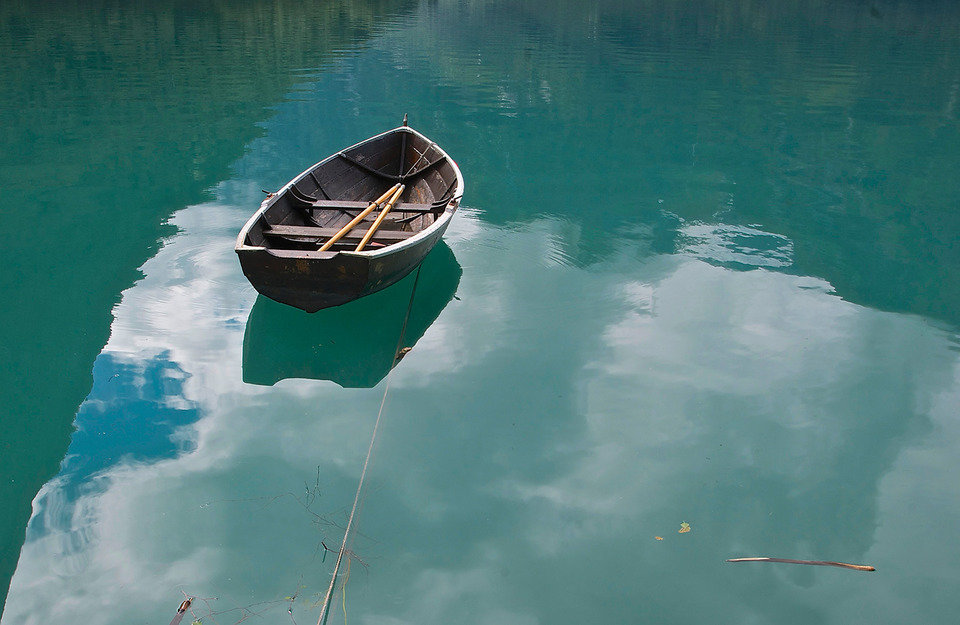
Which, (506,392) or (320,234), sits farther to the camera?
(320,234)

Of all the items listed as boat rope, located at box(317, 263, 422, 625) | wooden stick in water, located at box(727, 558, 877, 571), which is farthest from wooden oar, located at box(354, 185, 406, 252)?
wooden stick in water, located at box(727, 558, 877, 571)

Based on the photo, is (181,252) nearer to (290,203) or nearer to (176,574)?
(290,203)

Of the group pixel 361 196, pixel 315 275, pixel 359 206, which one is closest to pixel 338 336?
pixel 315 275

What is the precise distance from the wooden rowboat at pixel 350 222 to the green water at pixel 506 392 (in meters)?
0.76

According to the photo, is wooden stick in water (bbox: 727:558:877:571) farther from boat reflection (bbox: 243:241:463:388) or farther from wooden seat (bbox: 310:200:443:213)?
wooden seat (bbox: 310:200:443:213)

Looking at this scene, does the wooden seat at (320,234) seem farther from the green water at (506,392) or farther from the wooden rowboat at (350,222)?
the green water at (506,392)

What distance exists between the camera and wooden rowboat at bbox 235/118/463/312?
6.92 m

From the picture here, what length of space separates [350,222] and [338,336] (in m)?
1.44

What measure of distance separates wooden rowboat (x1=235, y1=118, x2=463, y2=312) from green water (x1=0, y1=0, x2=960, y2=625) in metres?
0.76

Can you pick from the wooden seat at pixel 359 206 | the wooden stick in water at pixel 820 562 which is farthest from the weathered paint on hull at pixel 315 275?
the wooden stick in water at pixel 820 562

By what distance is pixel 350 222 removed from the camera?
8.23 meters

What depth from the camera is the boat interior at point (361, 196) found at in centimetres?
818

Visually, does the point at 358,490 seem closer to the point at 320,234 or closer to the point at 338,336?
the point at 338,336

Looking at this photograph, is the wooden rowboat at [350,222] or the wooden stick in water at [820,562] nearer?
the wooden stick in water at [820,562]
